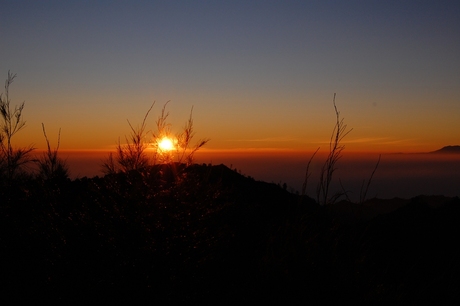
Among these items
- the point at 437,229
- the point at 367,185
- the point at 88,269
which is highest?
the point at 367,185

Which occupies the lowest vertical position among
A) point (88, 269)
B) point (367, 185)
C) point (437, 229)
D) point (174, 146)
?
point (437, 229)

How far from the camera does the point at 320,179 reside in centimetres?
594

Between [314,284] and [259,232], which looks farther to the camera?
[259,232]

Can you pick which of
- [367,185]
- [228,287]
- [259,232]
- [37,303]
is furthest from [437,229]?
[37,303]

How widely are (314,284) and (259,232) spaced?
9.53 ft

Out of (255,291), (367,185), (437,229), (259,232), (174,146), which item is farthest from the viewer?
(437,229)

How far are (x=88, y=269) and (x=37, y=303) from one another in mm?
665

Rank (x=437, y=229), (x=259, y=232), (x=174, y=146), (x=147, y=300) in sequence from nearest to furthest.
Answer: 1. (x=147, y=300)
2. (x=259, y=232)
3. (x=174, y=146)
4. (x=437, y=229)

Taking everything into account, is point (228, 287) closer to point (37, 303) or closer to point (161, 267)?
point (161, 267)

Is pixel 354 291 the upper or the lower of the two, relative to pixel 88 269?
lower

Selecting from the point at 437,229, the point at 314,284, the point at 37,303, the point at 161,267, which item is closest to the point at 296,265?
the point at 314,284

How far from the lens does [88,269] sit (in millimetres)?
5227

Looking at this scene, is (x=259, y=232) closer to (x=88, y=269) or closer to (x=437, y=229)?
(x=88, y=269)

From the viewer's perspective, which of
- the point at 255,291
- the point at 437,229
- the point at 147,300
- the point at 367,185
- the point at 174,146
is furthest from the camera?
the point at 437,229
